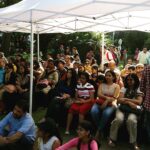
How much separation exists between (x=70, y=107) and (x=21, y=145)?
7.48ft

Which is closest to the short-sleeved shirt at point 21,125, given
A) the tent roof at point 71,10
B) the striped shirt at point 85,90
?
the striped shirt at point 85,90

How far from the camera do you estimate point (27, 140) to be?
19.2ft

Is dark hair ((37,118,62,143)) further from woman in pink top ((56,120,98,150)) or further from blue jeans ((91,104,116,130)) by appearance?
blue jeans ((91,104,116,130))

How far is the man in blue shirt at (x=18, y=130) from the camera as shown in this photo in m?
5.70

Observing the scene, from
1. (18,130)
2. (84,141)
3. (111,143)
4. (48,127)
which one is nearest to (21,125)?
(18,130)

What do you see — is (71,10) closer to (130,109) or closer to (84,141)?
(130,109)

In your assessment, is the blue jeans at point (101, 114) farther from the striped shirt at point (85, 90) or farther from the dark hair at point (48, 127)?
the dark hair at point (48, 127)

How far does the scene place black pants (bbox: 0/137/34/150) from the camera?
18.7 feet

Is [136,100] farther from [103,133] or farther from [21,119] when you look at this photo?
[21,119]

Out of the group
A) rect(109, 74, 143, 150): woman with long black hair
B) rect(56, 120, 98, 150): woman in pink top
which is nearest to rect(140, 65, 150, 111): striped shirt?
rect(109, 74, 143, 150): woman with long black hair

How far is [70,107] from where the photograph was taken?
7930mm

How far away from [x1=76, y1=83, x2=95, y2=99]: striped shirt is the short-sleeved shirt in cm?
209

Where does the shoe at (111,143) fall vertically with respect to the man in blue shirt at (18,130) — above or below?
below

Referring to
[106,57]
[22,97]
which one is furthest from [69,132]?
[106,57]
